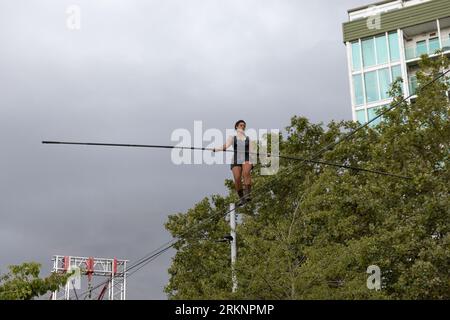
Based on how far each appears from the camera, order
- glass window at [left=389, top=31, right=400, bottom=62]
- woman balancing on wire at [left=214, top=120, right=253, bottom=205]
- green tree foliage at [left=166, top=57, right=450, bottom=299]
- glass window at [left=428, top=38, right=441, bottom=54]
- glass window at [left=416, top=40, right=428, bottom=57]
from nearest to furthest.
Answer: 1. woman balancing on wire at [left=214, top=120, right=253, bottom=205]
2. green tree foliage at [left=166, top=57, right=450, bottom=299]
3. glass window at [left=428, top=38, right=441, bottom=54]
4. glass window at [left=416, top=40, right=428, bottom=57]
5. glass window at [left=389, top=31, right=400, bottom=62]

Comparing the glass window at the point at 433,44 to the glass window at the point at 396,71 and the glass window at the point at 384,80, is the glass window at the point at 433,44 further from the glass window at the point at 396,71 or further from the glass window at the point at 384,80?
the glass window at the point at 384,80

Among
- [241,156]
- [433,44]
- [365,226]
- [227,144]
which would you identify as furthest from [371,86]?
[227,144]

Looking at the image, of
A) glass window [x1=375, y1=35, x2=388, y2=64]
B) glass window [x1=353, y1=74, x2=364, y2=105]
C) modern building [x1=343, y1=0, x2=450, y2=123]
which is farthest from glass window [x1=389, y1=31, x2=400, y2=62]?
glass window [x1=353, y1=74, x2=364, y2=105]

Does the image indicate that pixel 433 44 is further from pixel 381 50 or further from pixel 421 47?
pixel 381 50

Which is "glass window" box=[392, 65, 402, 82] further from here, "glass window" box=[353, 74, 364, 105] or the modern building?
"glass window" box=[353, 74, 364, 105]

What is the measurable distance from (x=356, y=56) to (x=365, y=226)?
95.1 ft

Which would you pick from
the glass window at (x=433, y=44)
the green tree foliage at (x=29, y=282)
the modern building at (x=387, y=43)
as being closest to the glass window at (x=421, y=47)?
the modern building at (x=387, y=43)

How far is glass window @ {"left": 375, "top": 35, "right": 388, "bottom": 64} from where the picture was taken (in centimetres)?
5184

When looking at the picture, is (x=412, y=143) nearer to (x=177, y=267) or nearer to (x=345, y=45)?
(x=177, y=267)

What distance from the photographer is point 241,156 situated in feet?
42.7

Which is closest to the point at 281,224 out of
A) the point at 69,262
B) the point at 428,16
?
the point at 428,16

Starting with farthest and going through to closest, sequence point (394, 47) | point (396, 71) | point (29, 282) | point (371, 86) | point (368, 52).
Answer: point (368, 52) < point (371, 86) < point (394, 47) < point (396, 71) < point (29, 282)
